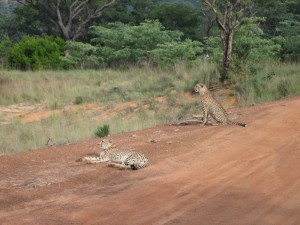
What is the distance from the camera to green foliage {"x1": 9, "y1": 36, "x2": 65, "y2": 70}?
2688cm

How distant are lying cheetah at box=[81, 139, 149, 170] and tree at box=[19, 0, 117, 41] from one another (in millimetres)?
30154

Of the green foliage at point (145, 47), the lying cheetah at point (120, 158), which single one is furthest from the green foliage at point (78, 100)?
the lying cheetah at point (120, 158)

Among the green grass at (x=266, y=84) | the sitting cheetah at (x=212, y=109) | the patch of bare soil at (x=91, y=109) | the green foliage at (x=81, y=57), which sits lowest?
the patch of bare soil at (x=91, y=109)

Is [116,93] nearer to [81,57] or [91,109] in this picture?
[91,109]

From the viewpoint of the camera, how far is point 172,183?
6.09m

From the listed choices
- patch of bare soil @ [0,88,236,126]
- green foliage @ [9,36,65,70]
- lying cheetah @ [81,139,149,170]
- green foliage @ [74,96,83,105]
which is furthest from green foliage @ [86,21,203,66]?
lying cheetah @ [81,139,149,170]

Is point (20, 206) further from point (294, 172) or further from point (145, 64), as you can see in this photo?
point (145, 64)

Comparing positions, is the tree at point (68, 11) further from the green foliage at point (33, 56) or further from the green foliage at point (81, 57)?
the green foliage at point (33, 56)

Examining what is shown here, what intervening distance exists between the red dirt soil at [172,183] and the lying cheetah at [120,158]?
0.39 feet

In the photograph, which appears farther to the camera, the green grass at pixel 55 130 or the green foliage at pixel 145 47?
the green foliage at pixel 145 47

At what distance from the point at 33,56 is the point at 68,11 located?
12.4m

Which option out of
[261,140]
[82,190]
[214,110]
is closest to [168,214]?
[82,190]

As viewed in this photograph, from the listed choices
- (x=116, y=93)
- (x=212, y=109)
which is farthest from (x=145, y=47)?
(x=212, y=109)

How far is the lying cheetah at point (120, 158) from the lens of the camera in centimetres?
691
